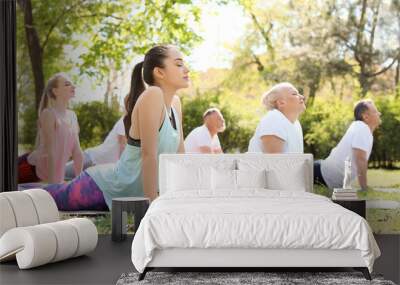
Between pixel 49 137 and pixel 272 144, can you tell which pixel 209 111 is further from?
pixel 49 137

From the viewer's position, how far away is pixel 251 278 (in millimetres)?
5438

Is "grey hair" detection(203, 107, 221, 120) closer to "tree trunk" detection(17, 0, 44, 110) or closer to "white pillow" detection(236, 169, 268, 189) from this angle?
"white pillow" detection(236, 169, 268, 189)

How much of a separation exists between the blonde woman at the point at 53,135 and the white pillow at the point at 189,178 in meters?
1.51

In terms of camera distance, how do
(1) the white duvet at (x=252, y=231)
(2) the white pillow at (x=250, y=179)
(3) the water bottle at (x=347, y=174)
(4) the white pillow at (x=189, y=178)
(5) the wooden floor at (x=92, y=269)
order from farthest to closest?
(3) the water bottle at (x=347, y=174) → (4) the white pillow at (x=189, y=178) → (2) the white pillow at (x=250, y=179) → (5) the wooden floor at (x=92, y=269) → (1) the white duvet at (x=252, y=231)

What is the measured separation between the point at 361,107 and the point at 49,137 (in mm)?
3591

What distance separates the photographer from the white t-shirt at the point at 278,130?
7984 mm

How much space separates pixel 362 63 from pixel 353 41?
0.88ft

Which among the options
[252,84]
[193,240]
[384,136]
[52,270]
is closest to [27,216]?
[52,270]

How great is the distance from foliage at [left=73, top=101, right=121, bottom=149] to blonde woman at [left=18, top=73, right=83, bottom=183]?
13 cm

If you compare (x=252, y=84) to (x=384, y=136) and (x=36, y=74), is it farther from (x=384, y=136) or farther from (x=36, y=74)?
(x=36, y=74)

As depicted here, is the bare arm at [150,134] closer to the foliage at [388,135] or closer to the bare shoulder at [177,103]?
the bare shoulder at [177,103]

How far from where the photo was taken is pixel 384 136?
26.2ft

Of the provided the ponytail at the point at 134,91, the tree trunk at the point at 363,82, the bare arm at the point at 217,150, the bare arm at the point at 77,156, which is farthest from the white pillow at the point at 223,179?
the tree trunk at the point at 363,82

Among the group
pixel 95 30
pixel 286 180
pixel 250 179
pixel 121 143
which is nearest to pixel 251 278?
pixel 250 179
